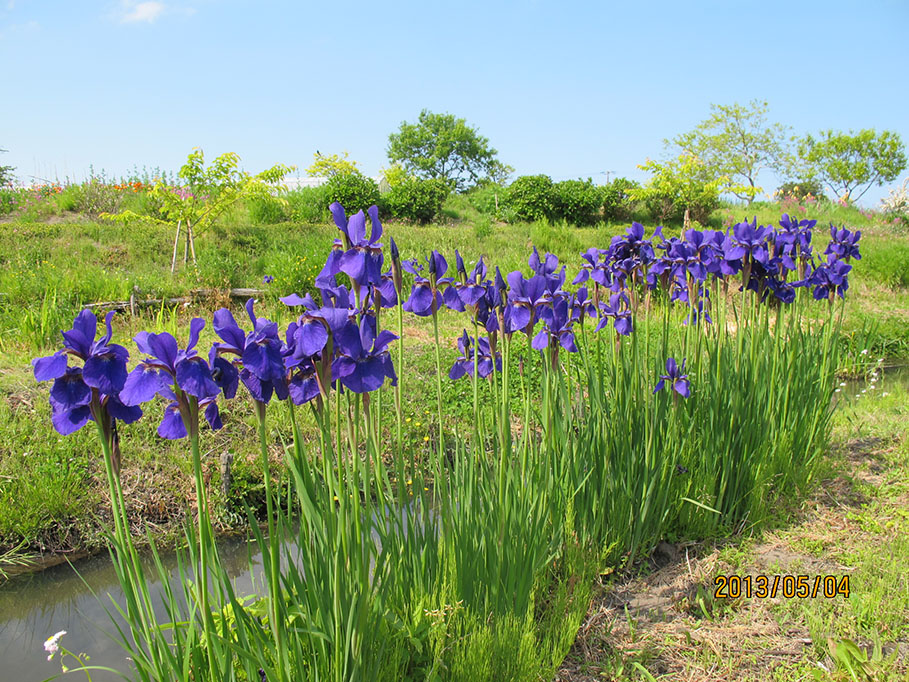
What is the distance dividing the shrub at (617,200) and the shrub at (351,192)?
5458 mm

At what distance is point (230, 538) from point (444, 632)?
8.92 ft

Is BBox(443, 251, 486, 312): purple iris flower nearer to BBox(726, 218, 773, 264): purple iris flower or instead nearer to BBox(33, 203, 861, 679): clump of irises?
BBox(33, 203, 861, 679): clump of irises

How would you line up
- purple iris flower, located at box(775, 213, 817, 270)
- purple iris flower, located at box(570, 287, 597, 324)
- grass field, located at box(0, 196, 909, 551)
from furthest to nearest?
grass field, located at box(0, 196, 909, 551) → purple iris flower, located at box(775, 213, 817, 270) → purple iris flower, located at box(570, 287, 597, 324)

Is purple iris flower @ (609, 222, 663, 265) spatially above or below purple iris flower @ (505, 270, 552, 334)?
above

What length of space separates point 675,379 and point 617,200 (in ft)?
43.6

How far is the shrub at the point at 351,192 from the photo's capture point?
13094 mm

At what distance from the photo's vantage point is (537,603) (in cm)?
245

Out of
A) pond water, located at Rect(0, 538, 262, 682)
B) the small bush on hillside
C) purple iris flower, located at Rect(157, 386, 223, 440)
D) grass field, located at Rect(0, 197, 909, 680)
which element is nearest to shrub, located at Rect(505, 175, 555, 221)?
the small bush on hillside

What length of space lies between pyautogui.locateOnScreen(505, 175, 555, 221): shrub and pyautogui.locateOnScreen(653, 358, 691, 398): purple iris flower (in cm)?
1169

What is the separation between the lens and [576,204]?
14.7 m

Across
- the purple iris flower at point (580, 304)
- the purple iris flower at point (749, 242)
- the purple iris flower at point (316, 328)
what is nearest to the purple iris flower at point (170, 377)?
the purple iris flower at point (316, 328)

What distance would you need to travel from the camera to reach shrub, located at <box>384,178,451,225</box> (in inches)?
550

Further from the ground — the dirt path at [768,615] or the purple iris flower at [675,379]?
the purple iris flower at [675,379]
